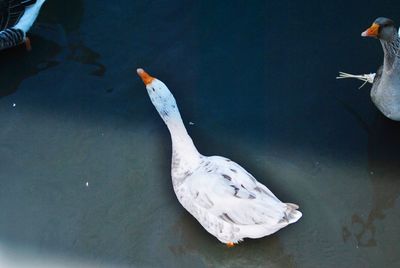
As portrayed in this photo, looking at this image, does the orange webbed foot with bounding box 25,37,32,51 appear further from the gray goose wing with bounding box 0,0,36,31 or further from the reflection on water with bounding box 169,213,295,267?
the reflection on water with bounding box 169,213,295,267

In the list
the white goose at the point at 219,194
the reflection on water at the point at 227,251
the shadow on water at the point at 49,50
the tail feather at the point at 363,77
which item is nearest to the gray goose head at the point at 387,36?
the tail feather at the point at 363,77

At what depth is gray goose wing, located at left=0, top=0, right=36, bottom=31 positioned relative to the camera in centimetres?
308

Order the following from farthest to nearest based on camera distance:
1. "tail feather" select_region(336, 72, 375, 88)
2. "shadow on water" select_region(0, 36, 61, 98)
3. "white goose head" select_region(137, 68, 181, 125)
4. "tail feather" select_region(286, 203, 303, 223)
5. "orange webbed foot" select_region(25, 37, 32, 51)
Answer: "orange webbed foot" select_region(25, 37, 32, 51) → "shadow on water" select_region(0, 36, 61, 98) → "tail feather" select_region(336, 72, 375, 88) → "white goose head" select_region(137, 68, 181, 125) → "tail feather" select_region(286, 203, 303, 223)

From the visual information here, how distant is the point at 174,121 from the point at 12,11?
59.8 inches

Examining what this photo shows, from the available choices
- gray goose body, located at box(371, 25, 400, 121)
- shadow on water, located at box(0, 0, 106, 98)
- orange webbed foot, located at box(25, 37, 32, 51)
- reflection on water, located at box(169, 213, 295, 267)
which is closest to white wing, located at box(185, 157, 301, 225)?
reflection on water, located at box(169, 213, 295, 267)

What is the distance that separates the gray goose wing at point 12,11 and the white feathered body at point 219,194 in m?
1.36

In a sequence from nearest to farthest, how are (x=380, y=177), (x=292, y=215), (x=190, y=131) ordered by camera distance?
(x=292, y=215)
(x=380, y=177)
(x=190, y=131)

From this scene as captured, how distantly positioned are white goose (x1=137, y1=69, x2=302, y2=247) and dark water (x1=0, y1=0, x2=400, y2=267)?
20 cm

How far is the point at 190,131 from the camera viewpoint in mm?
2678

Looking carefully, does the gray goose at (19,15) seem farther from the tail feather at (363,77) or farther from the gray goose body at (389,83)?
the gray goose body at (389,83)

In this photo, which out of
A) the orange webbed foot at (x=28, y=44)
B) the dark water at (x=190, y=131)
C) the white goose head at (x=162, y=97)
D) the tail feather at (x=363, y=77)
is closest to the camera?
the white goose head at (x=162, y=97)

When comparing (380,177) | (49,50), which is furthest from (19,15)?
(380,177)

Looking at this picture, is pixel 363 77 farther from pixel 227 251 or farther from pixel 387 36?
pixel 227 251

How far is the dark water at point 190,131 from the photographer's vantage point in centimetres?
231
